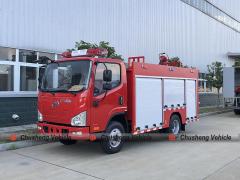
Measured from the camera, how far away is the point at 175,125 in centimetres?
1073

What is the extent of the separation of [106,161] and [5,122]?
560 cm

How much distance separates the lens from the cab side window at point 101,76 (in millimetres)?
7555

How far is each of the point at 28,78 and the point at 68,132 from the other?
5.84 m

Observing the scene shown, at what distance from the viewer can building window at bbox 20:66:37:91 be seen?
484 inches

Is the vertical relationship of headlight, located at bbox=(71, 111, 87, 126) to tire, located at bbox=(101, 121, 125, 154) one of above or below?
above

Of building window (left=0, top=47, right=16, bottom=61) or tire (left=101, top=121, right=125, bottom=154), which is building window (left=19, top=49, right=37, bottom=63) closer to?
building window (left=0, top=47, right=16, bottom=61)

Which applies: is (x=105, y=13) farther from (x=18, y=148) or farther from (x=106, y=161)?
(x=106, y=161)

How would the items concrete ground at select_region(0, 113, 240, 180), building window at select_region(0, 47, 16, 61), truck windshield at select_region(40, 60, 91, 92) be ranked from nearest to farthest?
concrete ground at select_region(0, 113, 240, 180) < truck windshield at select_region(40, 60, 91, 92) < building window at select_region(0, 47, 16, 61)

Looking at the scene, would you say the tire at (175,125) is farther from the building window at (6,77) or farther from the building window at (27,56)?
the building window at (6,77)

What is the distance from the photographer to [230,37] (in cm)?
3219

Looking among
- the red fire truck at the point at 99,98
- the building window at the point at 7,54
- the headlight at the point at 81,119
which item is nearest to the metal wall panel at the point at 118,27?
the building window at the point at 7,54

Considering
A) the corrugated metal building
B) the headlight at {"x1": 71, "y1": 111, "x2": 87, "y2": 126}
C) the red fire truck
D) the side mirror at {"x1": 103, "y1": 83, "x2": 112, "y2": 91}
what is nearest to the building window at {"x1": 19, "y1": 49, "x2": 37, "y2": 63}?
the corrugated metal building

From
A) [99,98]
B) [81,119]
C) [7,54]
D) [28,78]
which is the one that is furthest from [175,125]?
[7,54]

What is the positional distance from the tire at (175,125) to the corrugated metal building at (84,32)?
550 centimetres
